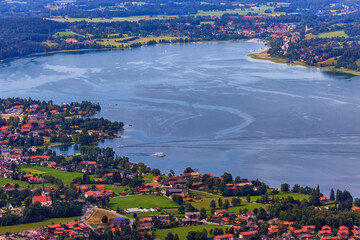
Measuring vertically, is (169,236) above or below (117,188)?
above

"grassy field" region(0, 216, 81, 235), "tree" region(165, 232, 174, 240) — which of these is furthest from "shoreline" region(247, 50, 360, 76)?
"tree" region(165, 232, 174, 240)

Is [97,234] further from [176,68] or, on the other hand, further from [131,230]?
[176,68]

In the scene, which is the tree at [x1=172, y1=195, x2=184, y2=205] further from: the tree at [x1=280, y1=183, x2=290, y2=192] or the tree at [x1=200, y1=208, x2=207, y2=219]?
the tree at [x1=280, y1=183, x2=290, y2=192]

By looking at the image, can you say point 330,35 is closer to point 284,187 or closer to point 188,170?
point 188,170

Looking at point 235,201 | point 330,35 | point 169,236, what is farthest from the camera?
point 330,35

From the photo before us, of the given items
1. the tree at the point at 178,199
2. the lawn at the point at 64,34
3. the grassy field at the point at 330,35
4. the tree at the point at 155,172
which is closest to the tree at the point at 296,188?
the tree at the point at 178,199

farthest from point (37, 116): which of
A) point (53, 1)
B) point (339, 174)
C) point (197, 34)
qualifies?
point (53, 1)

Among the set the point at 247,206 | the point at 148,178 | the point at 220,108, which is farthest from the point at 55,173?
the point at 220,108
